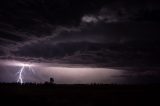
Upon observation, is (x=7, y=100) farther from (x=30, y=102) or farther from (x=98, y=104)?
(x=98, y=104)

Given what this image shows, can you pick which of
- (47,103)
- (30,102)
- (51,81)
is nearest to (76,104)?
(47,103)

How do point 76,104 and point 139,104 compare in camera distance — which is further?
point 139,104

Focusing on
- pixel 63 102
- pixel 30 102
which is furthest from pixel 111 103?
pixel 30 102

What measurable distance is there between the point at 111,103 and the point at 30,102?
1164 cm

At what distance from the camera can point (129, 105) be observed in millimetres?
37062

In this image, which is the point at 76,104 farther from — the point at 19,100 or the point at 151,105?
the point at 151,105

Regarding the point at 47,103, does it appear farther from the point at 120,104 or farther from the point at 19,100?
the point at 120,104

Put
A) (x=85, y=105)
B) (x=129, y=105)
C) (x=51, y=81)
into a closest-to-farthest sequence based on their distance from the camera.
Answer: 1. (x=85, y=105)
2. (x=129, y=105)
3. (x=51, y=81)

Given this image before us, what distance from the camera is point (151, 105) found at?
3744 cm

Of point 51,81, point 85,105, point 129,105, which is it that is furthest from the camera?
point 51,81

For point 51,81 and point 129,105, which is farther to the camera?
point 51,81

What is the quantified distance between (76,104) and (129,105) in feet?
25.5

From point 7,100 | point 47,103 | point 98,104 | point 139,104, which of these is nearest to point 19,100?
point 7,100

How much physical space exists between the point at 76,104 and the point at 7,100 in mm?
10150
